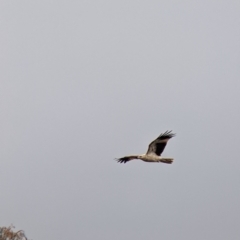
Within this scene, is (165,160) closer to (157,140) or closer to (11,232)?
(157,140)

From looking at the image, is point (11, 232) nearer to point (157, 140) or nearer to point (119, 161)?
point (119, 161)

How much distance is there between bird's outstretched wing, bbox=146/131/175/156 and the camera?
105 ft

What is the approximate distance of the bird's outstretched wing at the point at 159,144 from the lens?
32094 millimetres

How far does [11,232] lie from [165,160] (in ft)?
48.6

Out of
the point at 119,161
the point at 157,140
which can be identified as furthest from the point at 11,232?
the point at 157,140

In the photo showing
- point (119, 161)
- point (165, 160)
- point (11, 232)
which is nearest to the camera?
point (165, 160)

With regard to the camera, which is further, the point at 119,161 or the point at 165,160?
the point at 119,161

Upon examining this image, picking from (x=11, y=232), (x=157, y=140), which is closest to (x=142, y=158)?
(x=157, y=140)

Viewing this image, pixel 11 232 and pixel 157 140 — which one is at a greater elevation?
pixel 157 140

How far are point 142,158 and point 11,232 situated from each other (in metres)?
13.0

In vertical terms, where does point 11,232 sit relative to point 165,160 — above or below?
below

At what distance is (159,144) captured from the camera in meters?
32.2

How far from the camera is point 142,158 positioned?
32.8 metres

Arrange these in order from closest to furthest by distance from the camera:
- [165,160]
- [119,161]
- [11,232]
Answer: [165,160] < [119,161] < [11,232]
